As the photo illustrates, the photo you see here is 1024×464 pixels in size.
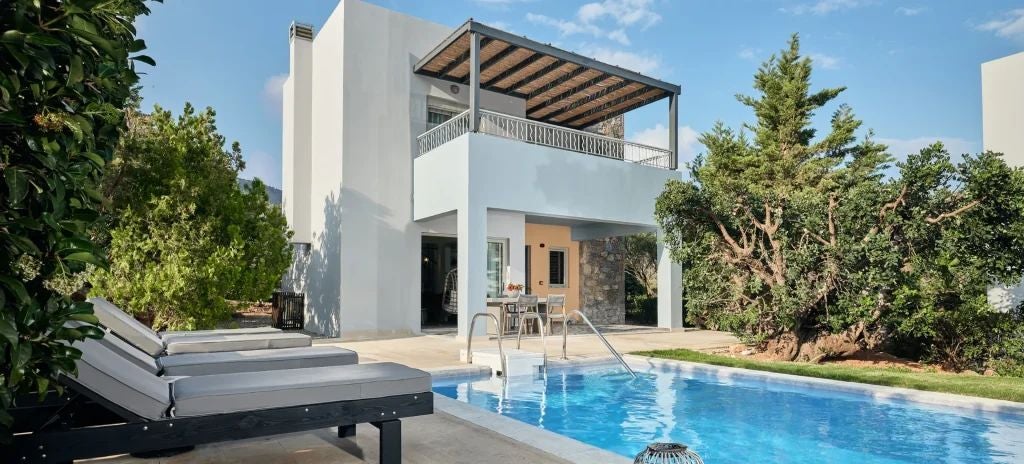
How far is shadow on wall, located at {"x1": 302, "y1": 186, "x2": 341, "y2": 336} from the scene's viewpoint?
44.2ft

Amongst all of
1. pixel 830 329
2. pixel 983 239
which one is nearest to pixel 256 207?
pixel 830 329

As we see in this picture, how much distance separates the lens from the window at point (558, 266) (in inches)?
688

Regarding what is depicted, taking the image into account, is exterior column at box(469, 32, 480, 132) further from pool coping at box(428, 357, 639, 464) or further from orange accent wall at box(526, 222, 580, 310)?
A: pool coping at box(428, 357, 639, 464)

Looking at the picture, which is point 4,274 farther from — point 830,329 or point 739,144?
point 739,144

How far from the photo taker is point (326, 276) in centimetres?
1414

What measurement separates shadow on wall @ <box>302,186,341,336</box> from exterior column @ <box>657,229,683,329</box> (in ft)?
24.6

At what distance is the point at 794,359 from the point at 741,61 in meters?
15.0

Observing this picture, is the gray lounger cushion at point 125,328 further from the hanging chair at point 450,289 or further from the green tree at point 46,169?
the hanging chair at point 450,289

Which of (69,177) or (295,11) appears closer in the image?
(69,177)

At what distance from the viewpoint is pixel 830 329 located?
32.0ft

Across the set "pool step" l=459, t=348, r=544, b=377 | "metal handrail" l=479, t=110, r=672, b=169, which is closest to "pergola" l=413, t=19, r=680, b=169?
"metal handrail" l=479, t=110, r=672, b=169

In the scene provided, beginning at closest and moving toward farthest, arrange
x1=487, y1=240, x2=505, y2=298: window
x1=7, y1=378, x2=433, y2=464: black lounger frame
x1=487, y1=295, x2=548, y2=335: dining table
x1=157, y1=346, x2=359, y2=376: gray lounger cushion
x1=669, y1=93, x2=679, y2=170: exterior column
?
x1=7, y1=378, x2=433, y2=464: black lounger frame < x1=157, y1=346, x2=359, y2=376: gray lounger cushion < x1=487, y1=295, x2=548, y2=335: dining table < x1=487, y1=240, x2=505, y2=298: window < x1=669, y1=93, x2=679, y2=170: exterior column

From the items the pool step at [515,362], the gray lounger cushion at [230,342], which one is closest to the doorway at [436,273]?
the pool step at [515,362]

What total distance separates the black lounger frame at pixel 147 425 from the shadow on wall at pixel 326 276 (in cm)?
1025
